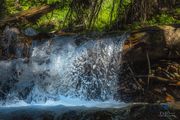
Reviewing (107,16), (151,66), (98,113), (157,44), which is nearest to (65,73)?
(151,66)

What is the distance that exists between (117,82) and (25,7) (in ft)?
17.0

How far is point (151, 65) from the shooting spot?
30.0ft

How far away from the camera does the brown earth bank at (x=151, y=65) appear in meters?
8.77

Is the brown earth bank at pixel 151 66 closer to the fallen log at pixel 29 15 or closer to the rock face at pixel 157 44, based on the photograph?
the rock face at pixel 157 44

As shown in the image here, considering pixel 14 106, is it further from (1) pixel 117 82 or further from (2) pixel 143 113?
(2) pixel 143 113

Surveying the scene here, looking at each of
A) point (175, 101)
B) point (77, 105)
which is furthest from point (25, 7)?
point (175, 101)

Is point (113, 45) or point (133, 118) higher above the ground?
point (113, 45)

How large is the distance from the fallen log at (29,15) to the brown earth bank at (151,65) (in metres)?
3.86

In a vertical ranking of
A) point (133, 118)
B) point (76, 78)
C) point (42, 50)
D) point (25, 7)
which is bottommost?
point (133, 118)

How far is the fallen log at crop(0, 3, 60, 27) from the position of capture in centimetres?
1177

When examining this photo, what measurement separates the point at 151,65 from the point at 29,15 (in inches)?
175

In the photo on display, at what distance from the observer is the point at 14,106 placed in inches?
357

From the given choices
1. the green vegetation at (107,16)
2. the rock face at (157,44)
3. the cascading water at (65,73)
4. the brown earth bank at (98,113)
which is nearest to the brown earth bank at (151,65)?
the rock face at (157,44)

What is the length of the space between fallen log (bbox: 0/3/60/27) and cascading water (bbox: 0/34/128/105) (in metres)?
2.08
